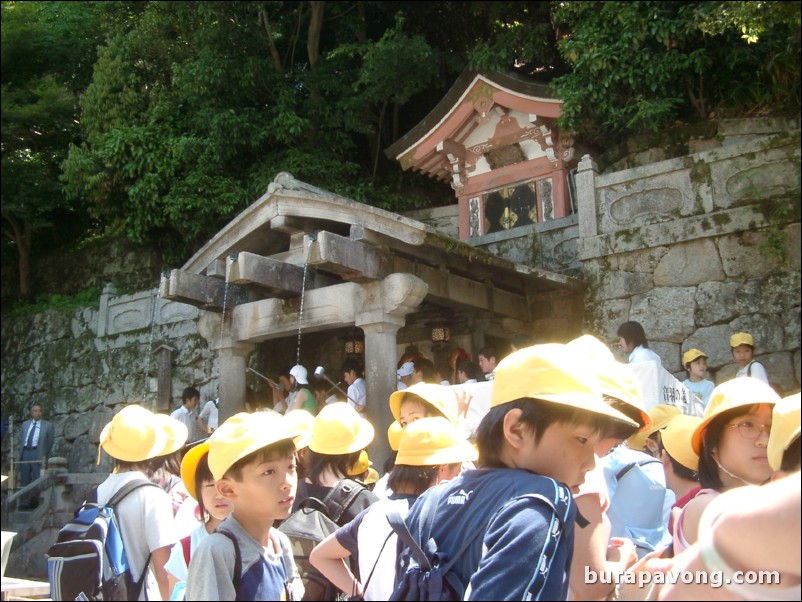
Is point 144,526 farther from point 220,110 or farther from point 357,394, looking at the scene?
point 220,110

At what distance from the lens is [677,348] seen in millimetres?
9031

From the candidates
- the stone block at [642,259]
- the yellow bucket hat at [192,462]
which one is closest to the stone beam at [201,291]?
the stone block at [642,259]

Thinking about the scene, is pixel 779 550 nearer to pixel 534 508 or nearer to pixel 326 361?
pixel 534 508

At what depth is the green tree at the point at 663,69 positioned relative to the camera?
10.1m

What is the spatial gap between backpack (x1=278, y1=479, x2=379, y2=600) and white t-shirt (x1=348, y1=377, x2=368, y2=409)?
18.7ft

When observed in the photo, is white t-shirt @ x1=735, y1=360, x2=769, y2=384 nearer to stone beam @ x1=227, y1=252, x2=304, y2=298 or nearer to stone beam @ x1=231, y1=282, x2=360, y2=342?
stone beam @ x1=231, y1=282, x2=360, y2=342

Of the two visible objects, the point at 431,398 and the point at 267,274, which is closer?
the point at 431,398

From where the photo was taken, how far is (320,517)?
3.73 m

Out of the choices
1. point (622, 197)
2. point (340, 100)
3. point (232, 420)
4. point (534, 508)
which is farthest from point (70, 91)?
point (534, 508)

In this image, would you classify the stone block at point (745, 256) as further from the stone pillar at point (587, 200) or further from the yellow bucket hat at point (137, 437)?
the yellow bucket hat at point (137, 437)

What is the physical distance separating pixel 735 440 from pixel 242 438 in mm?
1821

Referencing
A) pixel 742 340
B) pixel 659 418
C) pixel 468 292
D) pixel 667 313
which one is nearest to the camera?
pixel 659 418

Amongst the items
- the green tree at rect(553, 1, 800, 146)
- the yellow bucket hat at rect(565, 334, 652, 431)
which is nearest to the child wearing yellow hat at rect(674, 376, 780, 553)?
the yellow bucket hat at rect(565, 334, 652, 431)

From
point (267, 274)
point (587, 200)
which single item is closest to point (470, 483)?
point (267, 274)
